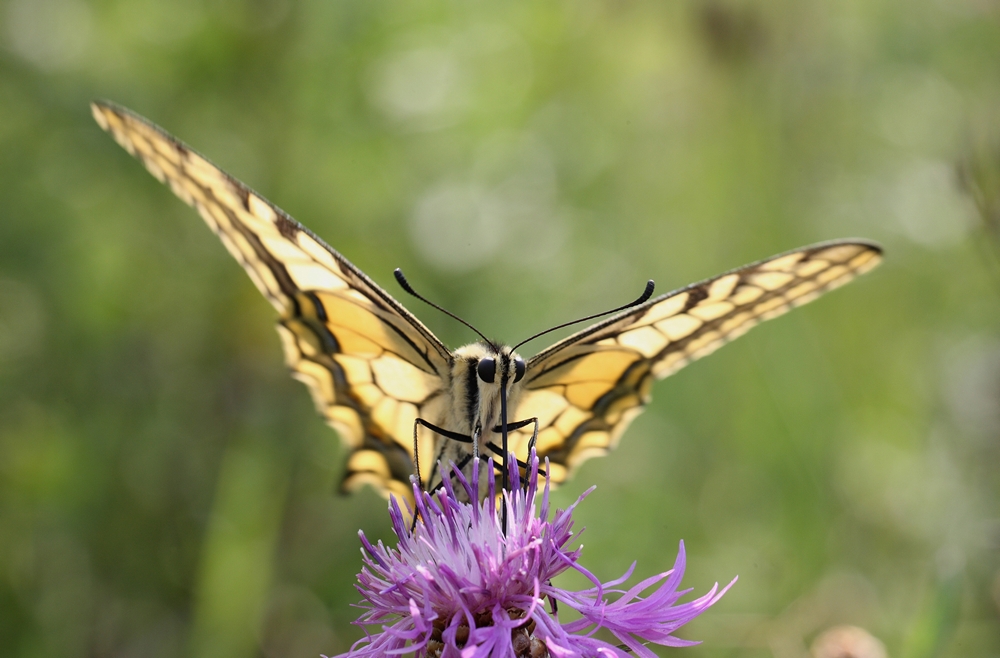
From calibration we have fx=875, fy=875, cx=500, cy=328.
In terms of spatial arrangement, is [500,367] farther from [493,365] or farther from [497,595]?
[497,595]

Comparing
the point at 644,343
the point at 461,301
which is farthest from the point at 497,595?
the point at 461,301

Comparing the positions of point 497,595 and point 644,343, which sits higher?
point 644,343

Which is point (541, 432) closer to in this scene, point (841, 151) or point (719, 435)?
point (719, 435)

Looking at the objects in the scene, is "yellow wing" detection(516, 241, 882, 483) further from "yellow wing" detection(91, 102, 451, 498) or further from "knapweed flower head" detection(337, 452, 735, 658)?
"knapweed flower head" detection(337, 452, 735, 658)

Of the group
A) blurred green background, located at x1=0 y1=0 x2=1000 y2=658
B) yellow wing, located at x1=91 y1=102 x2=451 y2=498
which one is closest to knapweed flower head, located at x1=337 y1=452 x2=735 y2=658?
yellow wing, located at x1=91 y1=102 x2=451 y2=498

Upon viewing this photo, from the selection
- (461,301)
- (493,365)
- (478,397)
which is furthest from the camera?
(461,301)

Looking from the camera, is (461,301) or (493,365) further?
(461,301)

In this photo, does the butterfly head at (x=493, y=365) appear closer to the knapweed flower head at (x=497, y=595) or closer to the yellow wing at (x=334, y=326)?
the yellow wing at (x=334, y=326)

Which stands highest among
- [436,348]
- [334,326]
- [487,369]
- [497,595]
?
[334,326]
